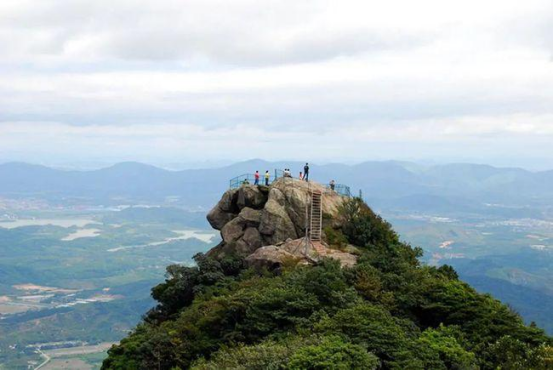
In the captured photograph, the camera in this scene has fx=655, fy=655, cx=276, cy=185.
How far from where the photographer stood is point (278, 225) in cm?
4159

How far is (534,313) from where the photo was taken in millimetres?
137750

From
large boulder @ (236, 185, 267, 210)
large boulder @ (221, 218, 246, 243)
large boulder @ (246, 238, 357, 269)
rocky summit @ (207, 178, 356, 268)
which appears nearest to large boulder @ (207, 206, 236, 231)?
rocky summit @ (207, 178, 356, 268)

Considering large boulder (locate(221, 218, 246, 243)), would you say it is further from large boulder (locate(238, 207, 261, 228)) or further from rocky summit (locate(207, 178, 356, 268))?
large boulder (locate(238, 207, 261, 228))

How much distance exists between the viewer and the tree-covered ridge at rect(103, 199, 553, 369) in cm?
2373

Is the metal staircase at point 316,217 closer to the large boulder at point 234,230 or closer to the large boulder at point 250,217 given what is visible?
the large boulder at point 250,217

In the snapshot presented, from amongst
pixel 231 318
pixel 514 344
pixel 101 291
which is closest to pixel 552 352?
pixel 514 344

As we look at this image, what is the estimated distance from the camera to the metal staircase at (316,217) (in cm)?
4069

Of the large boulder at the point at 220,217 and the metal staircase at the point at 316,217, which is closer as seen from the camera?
the metal staircase at the point at 316,217

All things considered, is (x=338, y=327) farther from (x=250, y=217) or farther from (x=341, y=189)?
(x=341, y=189)

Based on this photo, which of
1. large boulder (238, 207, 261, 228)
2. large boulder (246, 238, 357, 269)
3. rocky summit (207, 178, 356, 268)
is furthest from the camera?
large boulder (238, 207, 261, 228)

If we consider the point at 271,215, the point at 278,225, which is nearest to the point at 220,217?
the point at 271,215

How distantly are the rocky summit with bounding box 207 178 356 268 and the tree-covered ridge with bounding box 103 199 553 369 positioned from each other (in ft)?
5.44

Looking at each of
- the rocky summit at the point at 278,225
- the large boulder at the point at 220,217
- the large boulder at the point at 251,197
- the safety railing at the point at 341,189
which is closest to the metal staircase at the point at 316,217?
the rocky summit at the point at 278,225

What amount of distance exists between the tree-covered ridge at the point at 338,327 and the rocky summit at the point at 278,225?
65.3 inches
